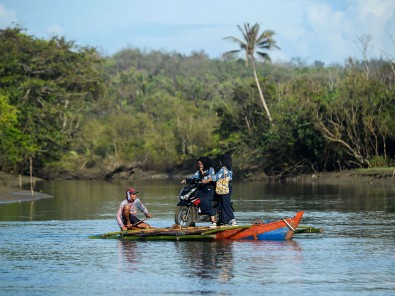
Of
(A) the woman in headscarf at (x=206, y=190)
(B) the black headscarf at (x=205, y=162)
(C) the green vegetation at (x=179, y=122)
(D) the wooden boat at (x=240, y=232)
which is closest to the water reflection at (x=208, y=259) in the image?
(D) the wooden boat at (x=240, y=232)

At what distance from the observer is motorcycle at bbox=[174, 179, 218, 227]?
75.9ft

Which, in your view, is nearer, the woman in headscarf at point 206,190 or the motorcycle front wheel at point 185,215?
the woman in headscarf at point 206,190

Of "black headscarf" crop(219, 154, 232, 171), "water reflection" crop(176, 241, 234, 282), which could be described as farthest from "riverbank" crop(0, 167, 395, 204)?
"water reflection" crop(176, 241, 234, 282)

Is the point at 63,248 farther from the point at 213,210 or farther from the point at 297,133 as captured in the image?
the point at 297,133

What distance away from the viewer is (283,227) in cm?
2180

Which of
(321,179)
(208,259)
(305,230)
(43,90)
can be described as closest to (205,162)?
(305,230)

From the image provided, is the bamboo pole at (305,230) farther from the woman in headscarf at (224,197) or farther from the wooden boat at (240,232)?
the woman in headscarf at (224,197)

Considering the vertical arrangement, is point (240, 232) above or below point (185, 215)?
below

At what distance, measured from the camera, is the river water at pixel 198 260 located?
15875 millimetres

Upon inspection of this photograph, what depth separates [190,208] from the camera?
23.2 metres

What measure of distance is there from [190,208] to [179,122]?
6198 centimetres

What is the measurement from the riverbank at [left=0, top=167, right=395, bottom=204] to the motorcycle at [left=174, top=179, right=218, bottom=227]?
2040cm

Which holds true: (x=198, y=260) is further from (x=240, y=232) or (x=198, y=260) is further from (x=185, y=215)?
(x=185, y=215)

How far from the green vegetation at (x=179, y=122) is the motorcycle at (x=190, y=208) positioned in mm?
33702
